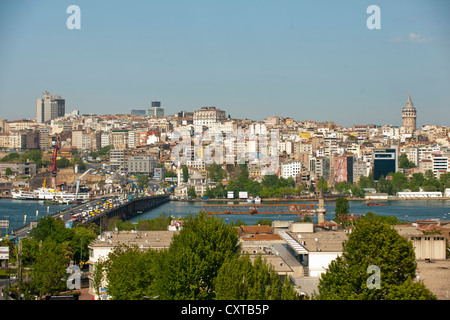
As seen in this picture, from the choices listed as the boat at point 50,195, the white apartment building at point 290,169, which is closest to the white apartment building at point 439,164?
the white apartment building at point 290,169

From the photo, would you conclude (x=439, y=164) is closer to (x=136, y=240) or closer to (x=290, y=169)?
(x=290, y=169)

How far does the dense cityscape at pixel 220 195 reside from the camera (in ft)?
18.2

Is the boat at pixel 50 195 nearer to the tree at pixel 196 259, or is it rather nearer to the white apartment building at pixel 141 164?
the white apartment building at pixel 141 164

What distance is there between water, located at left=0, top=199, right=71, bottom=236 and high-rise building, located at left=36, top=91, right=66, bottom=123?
38.7m

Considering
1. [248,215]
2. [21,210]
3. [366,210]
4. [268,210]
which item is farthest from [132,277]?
[366,210]

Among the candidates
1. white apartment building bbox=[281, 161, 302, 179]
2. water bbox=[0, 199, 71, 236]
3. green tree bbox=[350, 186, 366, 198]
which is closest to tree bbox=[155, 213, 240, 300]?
water bbox=[0, 199, 71, 236]

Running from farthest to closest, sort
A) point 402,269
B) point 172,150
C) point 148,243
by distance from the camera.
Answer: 1. point 172,150
2. point 148,243
3. point 402,269

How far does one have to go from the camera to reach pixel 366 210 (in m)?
23.1

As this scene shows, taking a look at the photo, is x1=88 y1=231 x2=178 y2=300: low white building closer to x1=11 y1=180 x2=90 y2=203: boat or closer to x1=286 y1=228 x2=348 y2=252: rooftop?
x1=286 y1=228 x2=348 y2=252: rooftop

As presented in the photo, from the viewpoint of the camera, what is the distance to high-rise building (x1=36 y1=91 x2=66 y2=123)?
65812 mm
